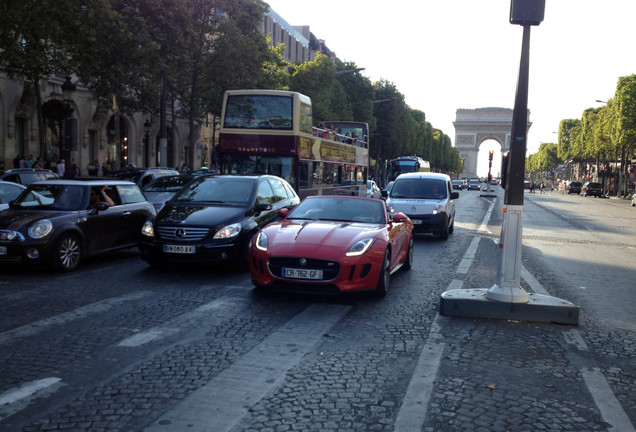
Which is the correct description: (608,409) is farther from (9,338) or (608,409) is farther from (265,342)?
(9,338)

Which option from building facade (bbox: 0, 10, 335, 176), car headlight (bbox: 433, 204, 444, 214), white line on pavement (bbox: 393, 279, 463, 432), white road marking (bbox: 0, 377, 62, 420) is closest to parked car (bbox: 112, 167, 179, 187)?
building facade (bbox: 0, 10, 335, 176)

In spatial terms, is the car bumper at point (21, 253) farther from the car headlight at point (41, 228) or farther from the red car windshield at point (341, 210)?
the red car windshield at point (341, 210)

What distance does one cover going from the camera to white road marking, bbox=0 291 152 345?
227 inches

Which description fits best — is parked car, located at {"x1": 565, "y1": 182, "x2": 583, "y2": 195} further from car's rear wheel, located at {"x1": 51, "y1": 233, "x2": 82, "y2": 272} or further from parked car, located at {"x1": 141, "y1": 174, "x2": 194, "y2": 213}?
car's rear wheel, located at {"x1": 51, "y1": 233, "x2": 82, "y2": 272}

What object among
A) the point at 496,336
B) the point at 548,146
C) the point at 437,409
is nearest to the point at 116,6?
the point at 496,336

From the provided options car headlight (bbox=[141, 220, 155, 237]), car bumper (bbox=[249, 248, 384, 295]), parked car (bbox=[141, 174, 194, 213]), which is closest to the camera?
car bumper (bbox=[249, 248, 384, 295])

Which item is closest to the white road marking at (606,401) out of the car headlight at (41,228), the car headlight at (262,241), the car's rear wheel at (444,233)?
the car headlight at (262,241)

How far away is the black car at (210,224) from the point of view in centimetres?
911

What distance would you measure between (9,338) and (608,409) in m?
4.87

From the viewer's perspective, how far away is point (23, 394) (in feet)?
13.8

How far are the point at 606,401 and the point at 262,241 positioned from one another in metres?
4.51

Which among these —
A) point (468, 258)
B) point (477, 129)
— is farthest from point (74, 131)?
point (477, 129)

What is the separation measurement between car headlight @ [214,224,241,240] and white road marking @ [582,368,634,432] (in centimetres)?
547

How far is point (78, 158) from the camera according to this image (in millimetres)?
35750
